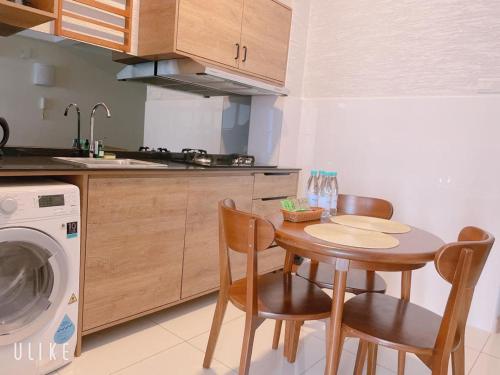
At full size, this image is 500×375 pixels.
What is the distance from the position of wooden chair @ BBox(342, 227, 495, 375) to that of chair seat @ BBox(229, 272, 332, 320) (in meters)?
0.11

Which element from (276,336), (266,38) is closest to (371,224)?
(276,336)

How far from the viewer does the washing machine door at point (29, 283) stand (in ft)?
4.86

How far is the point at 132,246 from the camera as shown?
1920 mm

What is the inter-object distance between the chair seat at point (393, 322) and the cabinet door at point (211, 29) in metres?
1.74

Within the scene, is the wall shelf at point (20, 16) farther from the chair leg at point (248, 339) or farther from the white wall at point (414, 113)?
the white wall at point (414, 113)

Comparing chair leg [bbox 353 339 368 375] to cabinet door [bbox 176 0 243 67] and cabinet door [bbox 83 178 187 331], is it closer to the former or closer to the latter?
cabinet door [bbox 83 178 187 331]

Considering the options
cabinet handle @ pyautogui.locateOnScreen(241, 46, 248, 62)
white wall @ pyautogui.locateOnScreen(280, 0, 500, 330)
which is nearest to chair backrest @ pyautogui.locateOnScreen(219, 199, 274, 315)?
cabinet handle @ pyautogui.locateOnScreen(241, 46, 248, 62)

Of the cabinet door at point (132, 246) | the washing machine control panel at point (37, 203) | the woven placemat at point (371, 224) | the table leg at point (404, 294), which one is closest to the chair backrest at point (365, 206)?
the woven placemat at point (371, 224)

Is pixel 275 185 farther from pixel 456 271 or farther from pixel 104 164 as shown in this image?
pixel 456 271

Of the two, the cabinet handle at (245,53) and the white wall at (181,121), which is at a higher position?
the cabinet handle at (245,53)

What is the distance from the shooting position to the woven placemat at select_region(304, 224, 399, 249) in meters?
1.30

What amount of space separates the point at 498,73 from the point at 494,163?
1.83ft

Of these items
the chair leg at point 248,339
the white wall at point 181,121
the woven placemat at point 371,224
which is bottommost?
the chair leg at point 248,339

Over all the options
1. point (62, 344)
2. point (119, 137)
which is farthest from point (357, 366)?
point (119, 137)
